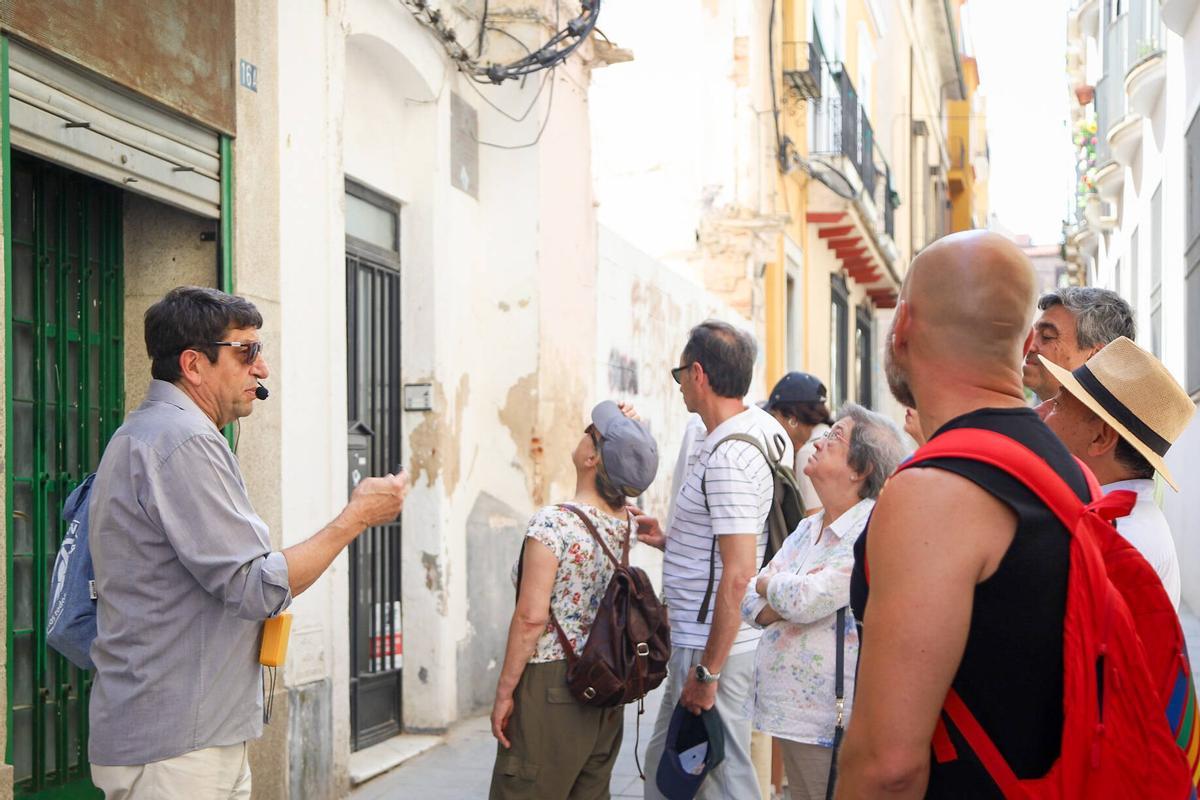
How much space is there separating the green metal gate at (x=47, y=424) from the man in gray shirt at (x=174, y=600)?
135 centimetres

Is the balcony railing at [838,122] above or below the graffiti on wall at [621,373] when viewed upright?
above

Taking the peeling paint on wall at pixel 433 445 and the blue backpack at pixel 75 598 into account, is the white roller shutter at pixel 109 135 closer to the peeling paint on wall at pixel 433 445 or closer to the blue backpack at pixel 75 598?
the blue backpack at pixel 75 598

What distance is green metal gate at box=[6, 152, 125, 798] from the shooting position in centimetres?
430

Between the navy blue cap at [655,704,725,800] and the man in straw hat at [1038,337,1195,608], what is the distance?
70.5 inches

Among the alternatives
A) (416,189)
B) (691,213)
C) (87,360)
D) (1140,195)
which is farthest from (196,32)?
(1140,195)

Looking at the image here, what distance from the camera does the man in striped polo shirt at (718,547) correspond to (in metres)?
4.40

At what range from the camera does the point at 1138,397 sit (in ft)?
9.58

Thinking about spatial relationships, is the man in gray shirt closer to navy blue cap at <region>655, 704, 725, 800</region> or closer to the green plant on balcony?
navy blue cap at <region>655, 704, 725, 800</region>

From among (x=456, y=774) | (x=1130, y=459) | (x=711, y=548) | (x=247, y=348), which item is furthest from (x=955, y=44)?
(x=247, y=348)

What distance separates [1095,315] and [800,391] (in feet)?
7.94

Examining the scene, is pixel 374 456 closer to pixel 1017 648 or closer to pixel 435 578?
pixel 435 578

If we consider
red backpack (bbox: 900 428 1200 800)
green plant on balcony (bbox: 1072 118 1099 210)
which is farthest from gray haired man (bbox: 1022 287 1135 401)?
green plant on balcony (bbox: 1072 118 1099 210)

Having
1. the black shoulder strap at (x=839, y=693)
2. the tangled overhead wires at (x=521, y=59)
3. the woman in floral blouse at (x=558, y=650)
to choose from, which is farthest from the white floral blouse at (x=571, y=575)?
the tangled overhead wires at (x=521, y=59)

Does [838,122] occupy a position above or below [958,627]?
above
